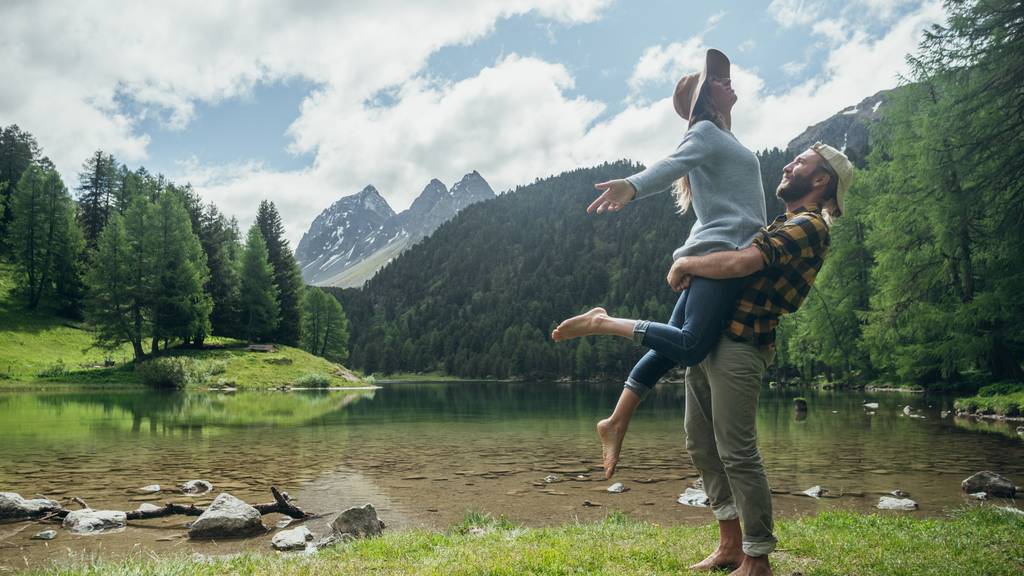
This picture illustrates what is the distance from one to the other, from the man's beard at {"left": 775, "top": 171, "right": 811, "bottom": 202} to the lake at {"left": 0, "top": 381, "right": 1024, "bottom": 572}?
504 cm

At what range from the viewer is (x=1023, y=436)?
1705cm

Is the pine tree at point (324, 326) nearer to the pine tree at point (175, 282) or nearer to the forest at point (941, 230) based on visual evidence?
the pine tree at point (175, 282)

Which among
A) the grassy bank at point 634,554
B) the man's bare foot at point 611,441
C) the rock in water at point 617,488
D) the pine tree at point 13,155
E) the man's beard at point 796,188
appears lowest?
the rock in water at point 617,488

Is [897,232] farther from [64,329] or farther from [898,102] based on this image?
[64,329]

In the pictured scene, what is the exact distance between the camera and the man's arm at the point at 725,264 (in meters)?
3.76

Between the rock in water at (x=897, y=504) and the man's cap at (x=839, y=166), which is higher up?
the man's cap at (x=839, y=166)

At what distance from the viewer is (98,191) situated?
73.9 meters

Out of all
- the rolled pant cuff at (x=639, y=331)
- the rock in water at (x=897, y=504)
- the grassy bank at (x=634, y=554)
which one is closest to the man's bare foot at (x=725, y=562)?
the grassy bank at (x=634, y=554)

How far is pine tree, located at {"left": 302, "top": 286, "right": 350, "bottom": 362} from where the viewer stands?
90.2 meters

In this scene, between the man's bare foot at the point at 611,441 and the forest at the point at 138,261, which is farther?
the forest at the point at 138,261

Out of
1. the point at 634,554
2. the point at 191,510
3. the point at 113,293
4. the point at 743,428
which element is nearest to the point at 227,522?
the point at 191,510

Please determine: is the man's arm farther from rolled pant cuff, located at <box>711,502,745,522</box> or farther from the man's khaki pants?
rolled pant cuff, located at <box>711,502,745,522</box>

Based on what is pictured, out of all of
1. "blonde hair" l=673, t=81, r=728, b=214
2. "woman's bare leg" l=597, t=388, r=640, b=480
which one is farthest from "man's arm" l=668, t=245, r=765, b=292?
"woman's bare leg" l=597, t=388, r=640, b=480

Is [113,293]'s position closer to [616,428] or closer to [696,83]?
[616,428]
